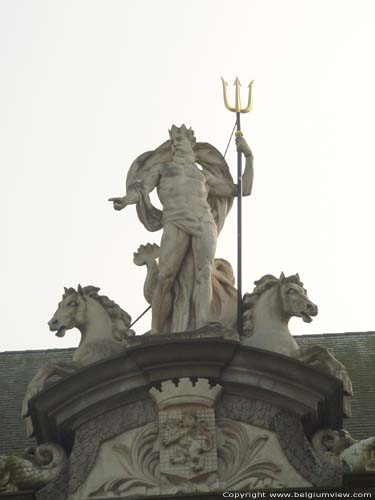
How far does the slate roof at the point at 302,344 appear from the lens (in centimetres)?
2595

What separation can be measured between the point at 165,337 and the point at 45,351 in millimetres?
7154

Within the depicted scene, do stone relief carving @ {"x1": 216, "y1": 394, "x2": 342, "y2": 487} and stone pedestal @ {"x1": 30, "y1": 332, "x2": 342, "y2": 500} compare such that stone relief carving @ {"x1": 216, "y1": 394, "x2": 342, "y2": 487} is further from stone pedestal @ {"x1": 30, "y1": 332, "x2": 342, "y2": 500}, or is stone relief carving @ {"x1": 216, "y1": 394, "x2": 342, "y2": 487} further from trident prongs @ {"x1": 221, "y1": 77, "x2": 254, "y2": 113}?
trident prongs @ {"x1": 221, "y1": 77, "x2": 254, "y2": 113}

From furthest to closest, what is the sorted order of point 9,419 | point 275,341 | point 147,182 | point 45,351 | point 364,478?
point 45,351 → point 9,419 → point 147,182 → point 275,341 → point 364,478

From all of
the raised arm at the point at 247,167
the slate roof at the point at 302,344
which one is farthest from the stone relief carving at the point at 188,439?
the raised arm at the point at 247,167

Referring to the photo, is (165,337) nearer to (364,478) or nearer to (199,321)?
(199,321)

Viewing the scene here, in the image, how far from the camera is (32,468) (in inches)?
891

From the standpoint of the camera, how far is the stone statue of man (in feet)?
78.7

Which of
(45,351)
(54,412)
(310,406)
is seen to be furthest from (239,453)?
(45,351)

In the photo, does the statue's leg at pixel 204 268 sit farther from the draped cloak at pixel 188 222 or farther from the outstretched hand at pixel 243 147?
the outstretched hand at pixel 243 147

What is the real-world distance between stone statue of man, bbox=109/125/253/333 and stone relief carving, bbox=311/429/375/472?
7.40ft

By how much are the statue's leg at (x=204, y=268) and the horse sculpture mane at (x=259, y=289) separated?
1.69ft

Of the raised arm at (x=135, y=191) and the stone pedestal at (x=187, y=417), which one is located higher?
the raised arm at (x=135, y=191)

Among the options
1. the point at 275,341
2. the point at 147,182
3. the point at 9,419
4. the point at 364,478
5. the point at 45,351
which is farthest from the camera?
the point at 45,351

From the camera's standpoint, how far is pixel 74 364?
23375mm
